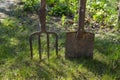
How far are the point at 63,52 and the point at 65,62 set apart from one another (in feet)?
0.85

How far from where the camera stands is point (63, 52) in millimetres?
3908

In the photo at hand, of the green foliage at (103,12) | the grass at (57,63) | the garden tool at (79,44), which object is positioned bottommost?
the grass at (57,63)

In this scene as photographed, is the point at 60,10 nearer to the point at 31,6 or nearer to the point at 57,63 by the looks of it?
the point at 31,6

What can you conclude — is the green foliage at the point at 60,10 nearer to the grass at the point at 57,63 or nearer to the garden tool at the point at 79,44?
the grass at the point at 57,63

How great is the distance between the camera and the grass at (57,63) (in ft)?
11.2

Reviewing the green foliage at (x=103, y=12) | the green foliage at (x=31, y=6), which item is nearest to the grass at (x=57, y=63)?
the green foliage at (x=103, y=12)

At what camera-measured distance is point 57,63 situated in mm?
3641

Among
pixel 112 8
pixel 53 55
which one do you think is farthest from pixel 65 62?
pixel 112 8

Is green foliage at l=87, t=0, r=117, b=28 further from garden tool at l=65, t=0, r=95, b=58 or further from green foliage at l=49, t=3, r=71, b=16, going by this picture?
garden tool at l=65, t=0, r=95, b=58

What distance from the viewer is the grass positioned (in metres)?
3.40

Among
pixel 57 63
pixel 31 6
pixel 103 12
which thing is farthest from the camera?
pixel 31 6

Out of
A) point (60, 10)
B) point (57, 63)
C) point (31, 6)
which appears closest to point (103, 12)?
point (60, 10)

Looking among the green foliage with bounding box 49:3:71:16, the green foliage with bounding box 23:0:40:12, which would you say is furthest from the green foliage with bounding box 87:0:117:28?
the green foliage with bounding box 23:0:40:12

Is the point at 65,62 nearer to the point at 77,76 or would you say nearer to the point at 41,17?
the point at 77,76
